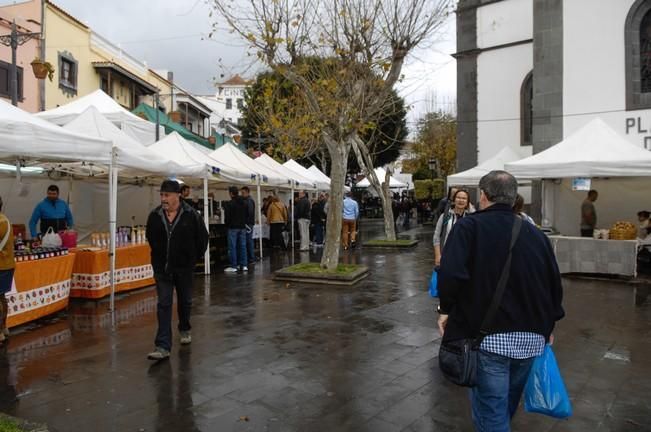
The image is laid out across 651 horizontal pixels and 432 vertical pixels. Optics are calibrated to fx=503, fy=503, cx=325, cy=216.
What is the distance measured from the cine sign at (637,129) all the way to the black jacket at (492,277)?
1379 centimetres

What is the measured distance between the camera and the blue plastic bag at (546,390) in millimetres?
2641

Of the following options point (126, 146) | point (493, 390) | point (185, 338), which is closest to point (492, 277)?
point (493, 390)

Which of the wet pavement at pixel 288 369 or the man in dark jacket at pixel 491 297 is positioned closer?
the man in dark jacket at pixel 491 297

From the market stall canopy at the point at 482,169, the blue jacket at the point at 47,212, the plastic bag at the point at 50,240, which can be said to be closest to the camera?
the plastic bag at the point at 50,240

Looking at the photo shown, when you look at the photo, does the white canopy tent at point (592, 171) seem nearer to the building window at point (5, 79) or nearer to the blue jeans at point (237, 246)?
the blue jeans at point (237, 246)

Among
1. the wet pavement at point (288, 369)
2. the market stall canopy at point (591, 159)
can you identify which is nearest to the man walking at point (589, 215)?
the market stall canopy at point (591, 159)

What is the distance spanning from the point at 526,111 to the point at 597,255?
363 inches

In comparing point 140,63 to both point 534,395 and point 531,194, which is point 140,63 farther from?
point 534,395

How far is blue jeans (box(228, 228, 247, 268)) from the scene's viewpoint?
10961 millimetres

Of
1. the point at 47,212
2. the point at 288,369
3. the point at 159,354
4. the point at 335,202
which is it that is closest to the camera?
the point at 288,369

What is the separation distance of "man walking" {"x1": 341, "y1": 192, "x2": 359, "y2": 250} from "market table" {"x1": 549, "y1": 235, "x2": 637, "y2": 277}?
6.46 meters

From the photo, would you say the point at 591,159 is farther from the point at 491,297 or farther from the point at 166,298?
the point at 491,297

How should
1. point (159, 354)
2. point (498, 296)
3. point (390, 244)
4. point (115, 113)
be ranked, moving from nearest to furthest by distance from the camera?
point (498, 296) < point (159, 354) < point (115, 113) < point (390, 244)

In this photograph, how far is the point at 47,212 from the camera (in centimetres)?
828
